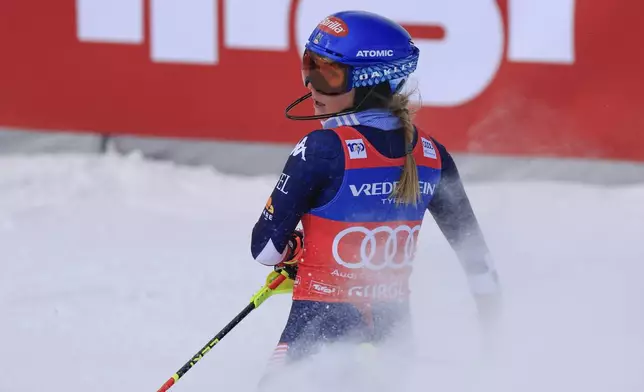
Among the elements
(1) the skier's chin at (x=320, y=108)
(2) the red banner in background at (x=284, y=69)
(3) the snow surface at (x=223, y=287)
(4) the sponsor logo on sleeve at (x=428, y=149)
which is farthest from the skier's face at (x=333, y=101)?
(2) the red banner in background at (x=284, y=69)

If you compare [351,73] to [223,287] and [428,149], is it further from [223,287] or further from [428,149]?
[223,287]

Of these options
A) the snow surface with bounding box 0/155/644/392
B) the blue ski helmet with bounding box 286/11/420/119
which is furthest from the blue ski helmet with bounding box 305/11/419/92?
the snow surface with bounding box 0/155/644/392

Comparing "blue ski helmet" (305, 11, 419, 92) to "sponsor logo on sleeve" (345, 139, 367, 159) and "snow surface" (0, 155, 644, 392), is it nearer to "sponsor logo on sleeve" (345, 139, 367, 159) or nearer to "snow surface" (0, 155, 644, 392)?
"sponsor logo on sleeve" (345, 139, 367, 159)

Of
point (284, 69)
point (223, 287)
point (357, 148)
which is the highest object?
point (357, 148)

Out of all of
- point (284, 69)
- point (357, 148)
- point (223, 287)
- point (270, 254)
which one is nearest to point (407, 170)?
point (357, 148)

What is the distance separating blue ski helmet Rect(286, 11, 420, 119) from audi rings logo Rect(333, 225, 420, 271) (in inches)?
14.9

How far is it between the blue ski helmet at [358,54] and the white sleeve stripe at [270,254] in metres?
0.44

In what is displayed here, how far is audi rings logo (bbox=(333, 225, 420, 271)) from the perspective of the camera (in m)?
2.57

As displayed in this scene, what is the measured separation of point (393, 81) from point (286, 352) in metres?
0.79

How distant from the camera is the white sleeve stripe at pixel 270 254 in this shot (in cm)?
260

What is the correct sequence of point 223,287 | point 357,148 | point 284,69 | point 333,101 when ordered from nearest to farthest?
point 357,148, point 333,101, point 223,287, point 284,69

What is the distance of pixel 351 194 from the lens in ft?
8.30

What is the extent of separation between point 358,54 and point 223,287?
2556mm

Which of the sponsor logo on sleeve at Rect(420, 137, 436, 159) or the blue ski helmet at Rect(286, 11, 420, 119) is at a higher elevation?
the blue ski helmet at Rect(286, 11, 420, 119)
